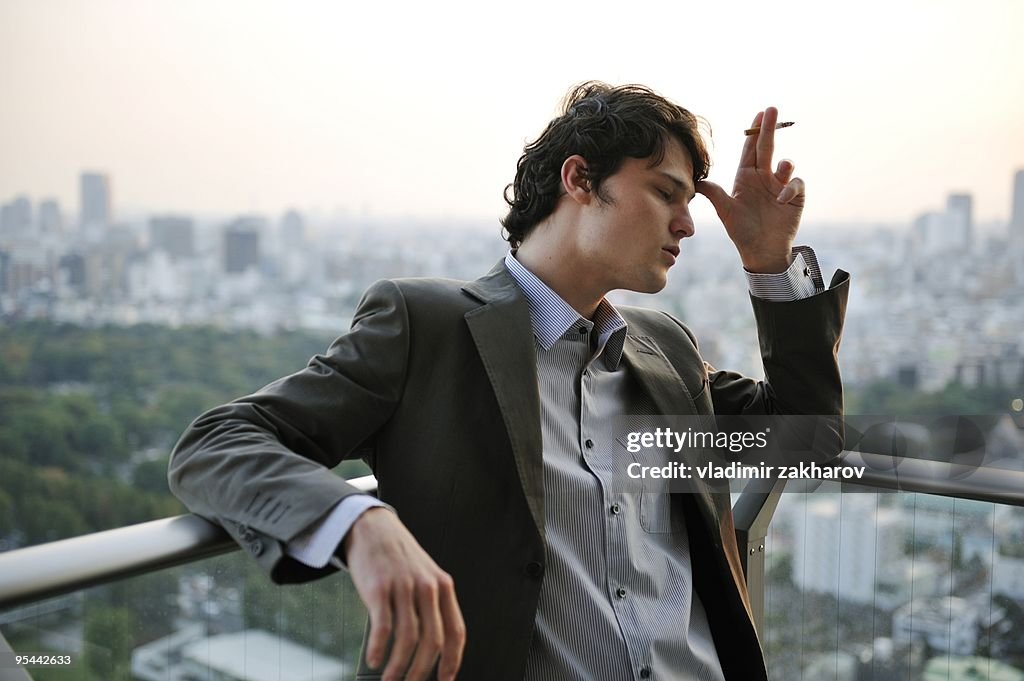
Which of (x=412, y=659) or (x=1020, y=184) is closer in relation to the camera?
(x=412, y=659)

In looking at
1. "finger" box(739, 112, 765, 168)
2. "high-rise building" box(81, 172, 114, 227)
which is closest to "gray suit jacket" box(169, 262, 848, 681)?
"finger" box(739, 112, 765, 168)

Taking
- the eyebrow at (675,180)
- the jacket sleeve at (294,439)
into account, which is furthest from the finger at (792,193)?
the jacket sleeve at (294,439)

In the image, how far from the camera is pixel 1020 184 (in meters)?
13.0

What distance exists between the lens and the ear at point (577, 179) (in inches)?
69.9

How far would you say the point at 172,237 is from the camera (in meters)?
25.1

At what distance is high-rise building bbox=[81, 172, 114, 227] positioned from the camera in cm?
2522

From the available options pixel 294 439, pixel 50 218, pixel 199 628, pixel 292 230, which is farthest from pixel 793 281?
pixel 50 218

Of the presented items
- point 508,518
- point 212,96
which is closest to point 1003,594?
point 508,518

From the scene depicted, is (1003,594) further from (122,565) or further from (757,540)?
(122,565)

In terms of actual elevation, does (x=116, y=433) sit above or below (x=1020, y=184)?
below

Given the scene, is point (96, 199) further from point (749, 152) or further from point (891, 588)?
point (891, 588)

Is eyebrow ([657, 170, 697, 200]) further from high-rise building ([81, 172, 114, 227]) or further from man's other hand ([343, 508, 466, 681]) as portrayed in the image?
high-rise building ([81, 172, 114, 227])

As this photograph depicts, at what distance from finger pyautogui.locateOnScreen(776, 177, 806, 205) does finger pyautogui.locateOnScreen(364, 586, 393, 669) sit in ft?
4.03

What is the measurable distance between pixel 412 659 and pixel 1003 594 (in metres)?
1.33
